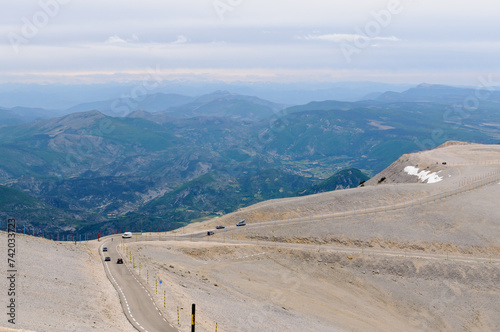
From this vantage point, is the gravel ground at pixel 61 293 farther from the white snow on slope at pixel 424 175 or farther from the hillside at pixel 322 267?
the white snow on slope at pixel 424 175

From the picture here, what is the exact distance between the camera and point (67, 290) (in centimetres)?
5144

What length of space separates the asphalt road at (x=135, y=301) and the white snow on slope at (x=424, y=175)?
10664 cm

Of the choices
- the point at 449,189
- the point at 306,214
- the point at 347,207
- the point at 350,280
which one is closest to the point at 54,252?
the point at 350,280

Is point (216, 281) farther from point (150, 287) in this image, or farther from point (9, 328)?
point (9, 328)

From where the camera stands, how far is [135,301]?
51.7 metres

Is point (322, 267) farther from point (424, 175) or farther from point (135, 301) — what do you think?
point (424, 175)

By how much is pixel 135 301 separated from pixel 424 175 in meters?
121

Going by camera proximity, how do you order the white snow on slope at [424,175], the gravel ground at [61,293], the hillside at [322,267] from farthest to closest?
the white snow on slope at [424,175] → the hillside at [322,267] → the gravel ground at [61,293]

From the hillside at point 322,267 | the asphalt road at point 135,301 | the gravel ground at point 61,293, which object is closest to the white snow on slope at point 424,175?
the hillside at point 322,267

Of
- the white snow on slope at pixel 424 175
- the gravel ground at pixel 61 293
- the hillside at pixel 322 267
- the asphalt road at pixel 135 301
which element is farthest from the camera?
the white snow on slope at pixel 424 175

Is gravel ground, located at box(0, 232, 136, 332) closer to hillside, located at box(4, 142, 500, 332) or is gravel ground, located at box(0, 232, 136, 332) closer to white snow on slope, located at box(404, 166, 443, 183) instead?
hillside, located at box(4, 142, 500, 332)

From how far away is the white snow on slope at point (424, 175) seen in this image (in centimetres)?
13615

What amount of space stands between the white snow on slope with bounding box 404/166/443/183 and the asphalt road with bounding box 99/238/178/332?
4198 inches

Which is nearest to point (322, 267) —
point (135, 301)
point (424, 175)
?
point (135, 301)
